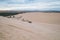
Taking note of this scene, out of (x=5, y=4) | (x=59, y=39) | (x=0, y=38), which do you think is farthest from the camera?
(x=5, y=4)

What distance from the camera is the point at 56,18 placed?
6.86 feet

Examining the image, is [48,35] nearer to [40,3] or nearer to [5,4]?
[40,3]

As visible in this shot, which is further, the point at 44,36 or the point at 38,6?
the point at 38,6

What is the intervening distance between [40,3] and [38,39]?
3.79 feet

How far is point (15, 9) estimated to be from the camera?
2158 mm

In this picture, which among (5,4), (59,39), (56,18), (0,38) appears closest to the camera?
(0,38)

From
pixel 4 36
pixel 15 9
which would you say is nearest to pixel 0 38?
pixel 4 36

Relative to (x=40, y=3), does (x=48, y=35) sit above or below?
below

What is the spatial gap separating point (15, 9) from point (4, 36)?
1.05 m

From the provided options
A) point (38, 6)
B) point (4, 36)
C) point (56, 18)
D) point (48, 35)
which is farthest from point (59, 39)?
point (38, 6)

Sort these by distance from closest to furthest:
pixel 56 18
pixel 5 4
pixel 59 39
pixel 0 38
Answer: pixel 0 38 < pixel 59 39 < pixel 56 18 < pixel 5 4

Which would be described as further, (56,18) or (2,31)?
(56,18)

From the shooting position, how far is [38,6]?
7.10 feet

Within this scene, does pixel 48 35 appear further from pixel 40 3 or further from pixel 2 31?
pixel 40 3
